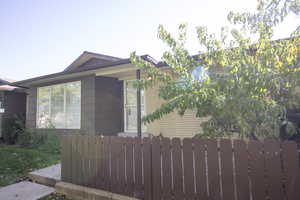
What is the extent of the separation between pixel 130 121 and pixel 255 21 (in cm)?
650

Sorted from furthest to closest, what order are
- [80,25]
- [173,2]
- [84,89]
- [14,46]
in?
[14,46]
[80,25]
[84,89]
[173,2]

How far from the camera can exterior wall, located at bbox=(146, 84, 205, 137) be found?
6.52 m

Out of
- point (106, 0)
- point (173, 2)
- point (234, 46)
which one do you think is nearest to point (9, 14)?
point (106, 0)

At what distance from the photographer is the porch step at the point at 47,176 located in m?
4.36

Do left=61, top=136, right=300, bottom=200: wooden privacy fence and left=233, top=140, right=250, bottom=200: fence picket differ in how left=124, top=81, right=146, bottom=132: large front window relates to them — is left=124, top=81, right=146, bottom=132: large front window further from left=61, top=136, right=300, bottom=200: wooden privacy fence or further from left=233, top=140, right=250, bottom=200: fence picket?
left=233, top=140, right=250, bottom=200: fence picket

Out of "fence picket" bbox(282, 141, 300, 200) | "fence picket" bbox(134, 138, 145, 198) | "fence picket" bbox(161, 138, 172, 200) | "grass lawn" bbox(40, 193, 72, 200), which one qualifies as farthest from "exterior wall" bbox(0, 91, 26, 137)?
"fence picket" bbox(282, 141, 300, 200)

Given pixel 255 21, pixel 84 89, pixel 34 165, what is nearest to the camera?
pixel 255 21

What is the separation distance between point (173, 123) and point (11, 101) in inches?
409

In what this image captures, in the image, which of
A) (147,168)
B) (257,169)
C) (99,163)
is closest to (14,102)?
(99,163)

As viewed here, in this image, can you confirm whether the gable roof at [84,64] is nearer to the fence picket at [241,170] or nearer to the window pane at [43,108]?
the window pane at [43,108]

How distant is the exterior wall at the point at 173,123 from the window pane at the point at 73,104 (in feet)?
10.3

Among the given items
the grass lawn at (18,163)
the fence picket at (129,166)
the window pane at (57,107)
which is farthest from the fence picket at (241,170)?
the window pane at (57,107)

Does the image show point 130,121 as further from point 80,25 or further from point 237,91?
point 237,91

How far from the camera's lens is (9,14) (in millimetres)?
8297
